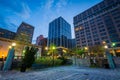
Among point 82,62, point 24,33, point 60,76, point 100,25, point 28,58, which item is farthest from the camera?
point 24,33

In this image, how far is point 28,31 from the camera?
112 m

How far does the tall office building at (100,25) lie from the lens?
56844 mm

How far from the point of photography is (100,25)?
213ft

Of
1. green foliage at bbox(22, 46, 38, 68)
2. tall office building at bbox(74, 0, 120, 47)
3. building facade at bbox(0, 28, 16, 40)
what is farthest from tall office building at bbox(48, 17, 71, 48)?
green foliage at bbox(22, 46, 38, 68)

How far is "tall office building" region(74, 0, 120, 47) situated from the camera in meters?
56.8

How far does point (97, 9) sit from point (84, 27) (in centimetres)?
2044

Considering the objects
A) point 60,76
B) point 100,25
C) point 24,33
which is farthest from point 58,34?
point 60,76

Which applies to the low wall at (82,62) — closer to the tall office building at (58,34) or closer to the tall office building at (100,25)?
the tall office building at (100,25)

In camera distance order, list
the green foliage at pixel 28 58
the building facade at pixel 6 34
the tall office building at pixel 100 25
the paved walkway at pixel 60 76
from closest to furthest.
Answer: the paved walkway at pixel 60 76
the green foliage at pixel 28 58
the tall office building at pixel 100 25
the building facade at pixel 6 34

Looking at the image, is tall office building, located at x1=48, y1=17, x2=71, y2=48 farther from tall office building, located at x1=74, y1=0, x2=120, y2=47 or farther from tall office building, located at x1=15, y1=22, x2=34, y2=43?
tall office building, located at x1=15, y1=22, x2=34, y2=43

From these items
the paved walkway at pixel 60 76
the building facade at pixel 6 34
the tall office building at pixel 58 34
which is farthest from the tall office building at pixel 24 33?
the paved walkway at pixel 60 76

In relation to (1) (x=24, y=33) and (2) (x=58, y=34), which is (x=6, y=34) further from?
(2) (x=58, y=34)

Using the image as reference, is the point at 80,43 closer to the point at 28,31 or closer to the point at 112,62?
the point at 112,62

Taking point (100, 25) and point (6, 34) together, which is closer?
point (100, 25)
